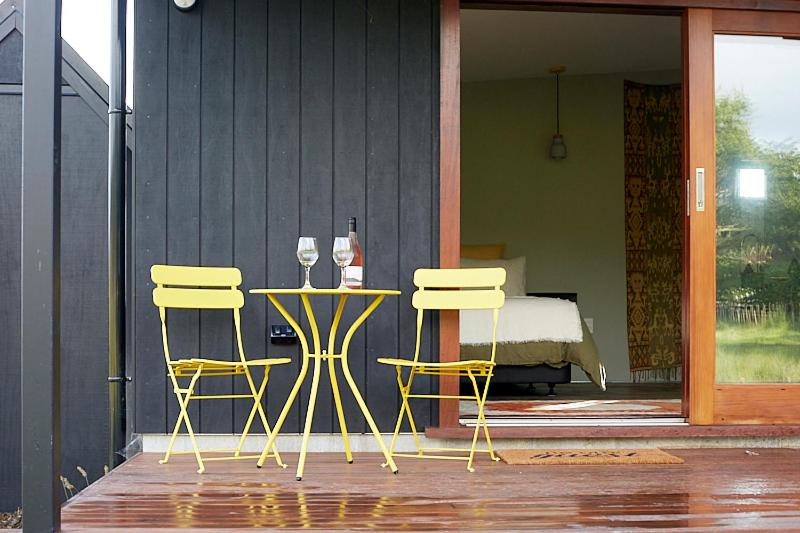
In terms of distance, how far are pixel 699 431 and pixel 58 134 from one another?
379cm

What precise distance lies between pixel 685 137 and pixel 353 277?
6.89 ft

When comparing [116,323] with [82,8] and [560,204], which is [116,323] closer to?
[560,204]

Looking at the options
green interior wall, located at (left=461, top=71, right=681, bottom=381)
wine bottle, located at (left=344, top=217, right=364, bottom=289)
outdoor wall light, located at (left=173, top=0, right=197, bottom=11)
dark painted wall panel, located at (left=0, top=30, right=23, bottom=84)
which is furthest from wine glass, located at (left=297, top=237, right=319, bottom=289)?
green interior wall, located at (left=461, top=71, right=681, bottom=381)

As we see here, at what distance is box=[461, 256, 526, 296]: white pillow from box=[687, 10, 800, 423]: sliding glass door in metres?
3.31

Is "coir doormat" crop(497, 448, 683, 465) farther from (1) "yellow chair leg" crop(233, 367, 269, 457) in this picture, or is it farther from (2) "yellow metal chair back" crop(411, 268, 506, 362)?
(1) "yellow chair leg" crop(233, 367, 269, 457)

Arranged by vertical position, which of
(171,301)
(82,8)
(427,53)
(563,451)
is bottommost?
(563,451)

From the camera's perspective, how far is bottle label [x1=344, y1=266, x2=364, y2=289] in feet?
16.1

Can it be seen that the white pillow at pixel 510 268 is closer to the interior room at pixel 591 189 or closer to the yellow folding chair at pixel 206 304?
the interior room at pixel 591 189

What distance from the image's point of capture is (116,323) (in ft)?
19.2

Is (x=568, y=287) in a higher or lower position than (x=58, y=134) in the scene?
lower

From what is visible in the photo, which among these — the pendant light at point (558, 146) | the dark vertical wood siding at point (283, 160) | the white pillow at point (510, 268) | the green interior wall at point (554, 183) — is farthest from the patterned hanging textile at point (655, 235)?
the dark vertical wood siding at point (283, 160)

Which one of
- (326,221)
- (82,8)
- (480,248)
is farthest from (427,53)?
(82,8)

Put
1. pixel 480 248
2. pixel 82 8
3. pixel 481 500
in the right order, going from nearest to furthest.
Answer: pixel 481 500 → pixel 480 248 → pixel 82 8

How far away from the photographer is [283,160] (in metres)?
5.41
